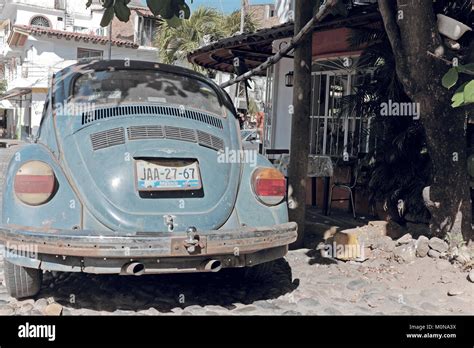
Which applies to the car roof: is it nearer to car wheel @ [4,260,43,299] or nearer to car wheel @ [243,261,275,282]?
car wheel @ [243,261,275,282]

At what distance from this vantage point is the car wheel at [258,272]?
496 centimetres

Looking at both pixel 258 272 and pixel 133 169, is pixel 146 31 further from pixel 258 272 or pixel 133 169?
pixel 133 169

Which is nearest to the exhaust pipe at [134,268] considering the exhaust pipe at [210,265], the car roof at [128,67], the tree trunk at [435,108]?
the exhaust pipe at [210,265]

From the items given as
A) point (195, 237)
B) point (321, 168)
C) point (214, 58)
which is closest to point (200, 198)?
point (195, 237)

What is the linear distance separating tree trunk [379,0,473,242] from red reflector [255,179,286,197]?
1.94 meters

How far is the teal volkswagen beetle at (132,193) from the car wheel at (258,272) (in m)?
0.04

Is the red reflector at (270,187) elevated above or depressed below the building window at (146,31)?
below

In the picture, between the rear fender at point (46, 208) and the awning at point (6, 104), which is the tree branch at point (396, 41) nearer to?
the rear fender at point (46, 208)

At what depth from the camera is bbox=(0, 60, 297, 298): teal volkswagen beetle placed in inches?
146

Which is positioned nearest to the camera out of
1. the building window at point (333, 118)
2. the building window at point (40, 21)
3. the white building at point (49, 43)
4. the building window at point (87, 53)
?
the building window at point (333, 118)

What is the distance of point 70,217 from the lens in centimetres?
385

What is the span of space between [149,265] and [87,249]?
1.48 ft

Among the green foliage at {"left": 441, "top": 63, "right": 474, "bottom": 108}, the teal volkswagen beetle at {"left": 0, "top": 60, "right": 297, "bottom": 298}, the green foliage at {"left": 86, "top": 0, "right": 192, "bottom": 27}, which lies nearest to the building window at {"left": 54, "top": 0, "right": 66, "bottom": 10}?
the green foliage at {"left": 86, "top": 0, "right": 192, "bottom": 27}

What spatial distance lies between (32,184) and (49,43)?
3456 cm
